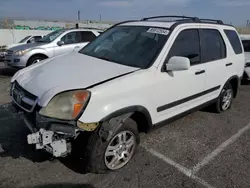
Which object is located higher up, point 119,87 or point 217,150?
point 119,87

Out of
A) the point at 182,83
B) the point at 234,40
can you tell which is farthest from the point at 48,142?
the point at 234,40

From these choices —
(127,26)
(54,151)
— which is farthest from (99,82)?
(127,26)

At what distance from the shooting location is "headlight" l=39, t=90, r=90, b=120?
2.46 metres

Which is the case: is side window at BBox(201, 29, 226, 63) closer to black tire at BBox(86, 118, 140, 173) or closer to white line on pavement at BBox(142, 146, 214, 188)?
white line on pavement at BBox(142, 146, 214, 188)

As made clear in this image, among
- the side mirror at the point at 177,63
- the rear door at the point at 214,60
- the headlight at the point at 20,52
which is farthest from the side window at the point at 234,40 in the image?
the headlight at the point at 20,52

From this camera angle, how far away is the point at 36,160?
10.1ft

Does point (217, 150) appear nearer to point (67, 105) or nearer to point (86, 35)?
point (67, 105)

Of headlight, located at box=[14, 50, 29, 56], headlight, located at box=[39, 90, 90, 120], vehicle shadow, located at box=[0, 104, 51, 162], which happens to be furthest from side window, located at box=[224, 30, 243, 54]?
headlight, located at box=[14, 50, 29, 56]

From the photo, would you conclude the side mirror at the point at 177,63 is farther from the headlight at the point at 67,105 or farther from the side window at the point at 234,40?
the side window at the point at 234,40

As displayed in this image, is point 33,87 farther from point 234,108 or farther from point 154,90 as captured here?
point 234,108

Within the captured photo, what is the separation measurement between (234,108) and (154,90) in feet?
10.5

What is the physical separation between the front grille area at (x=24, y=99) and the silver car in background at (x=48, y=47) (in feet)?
17.0

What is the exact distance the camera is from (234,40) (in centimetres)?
488

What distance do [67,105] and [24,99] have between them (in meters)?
0.61
